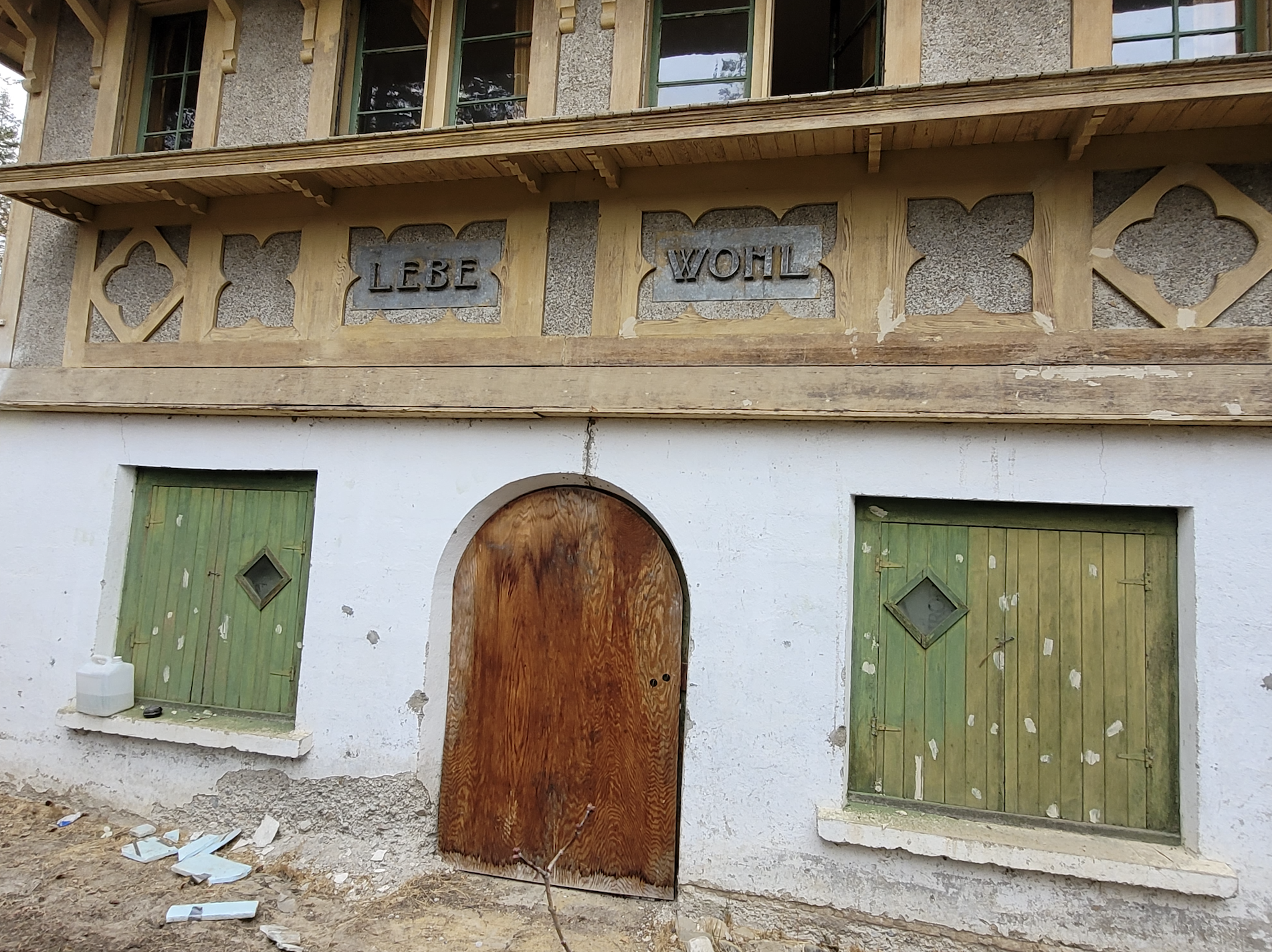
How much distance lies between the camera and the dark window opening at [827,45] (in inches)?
149

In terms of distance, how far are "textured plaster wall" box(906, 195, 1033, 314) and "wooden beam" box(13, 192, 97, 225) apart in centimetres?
500

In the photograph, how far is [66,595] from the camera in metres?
4.39

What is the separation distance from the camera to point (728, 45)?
395 cm

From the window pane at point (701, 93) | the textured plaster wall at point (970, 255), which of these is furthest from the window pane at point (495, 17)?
the textured plaster wall at point (970, 255)

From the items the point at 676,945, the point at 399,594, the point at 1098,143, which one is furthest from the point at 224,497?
the point at 1098,143

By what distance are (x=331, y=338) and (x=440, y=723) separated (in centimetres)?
232

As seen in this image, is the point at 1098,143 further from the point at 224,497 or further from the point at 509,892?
the point at 224,497

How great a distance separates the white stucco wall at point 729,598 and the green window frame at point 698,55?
190 cm

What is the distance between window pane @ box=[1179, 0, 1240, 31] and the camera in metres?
3.36

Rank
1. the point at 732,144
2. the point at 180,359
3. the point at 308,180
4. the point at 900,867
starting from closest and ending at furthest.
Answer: the point at 900,867 < the point at 732,144 < the point at 308,180 < the point at 180,359

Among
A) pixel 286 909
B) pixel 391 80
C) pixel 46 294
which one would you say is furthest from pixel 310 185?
pixel 286 909

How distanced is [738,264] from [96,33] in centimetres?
459

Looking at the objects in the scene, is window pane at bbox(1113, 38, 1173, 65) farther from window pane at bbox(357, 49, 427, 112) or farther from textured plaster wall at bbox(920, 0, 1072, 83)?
window pane at bbox(357, 49, 427, 112)

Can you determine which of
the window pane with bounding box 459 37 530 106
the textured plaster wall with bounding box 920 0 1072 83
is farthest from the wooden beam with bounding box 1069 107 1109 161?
the window pane with bounding box 459 37 530 106
